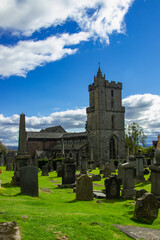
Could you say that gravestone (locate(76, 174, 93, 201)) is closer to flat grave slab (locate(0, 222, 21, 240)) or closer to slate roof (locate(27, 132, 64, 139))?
flat grave slab (locate(0, 222, 21, 240))

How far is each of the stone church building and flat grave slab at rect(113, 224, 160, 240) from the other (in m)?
37.8

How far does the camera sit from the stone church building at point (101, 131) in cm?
4534

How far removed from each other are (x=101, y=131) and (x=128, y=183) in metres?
34.8

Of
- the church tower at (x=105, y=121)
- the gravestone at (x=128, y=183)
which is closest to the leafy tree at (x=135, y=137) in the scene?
the church tower at (x=105, y=121)

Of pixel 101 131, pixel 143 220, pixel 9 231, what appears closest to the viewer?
pixel 9 231

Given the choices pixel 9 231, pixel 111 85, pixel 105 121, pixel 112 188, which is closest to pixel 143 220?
pixel 112 188

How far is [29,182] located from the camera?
A: 10.4 metres

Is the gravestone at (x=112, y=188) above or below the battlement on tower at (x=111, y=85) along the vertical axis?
below

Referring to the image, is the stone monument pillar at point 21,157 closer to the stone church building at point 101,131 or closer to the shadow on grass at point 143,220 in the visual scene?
the shadow on grass at point 143,220

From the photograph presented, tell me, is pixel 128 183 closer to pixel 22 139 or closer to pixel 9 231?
pixel 9 231

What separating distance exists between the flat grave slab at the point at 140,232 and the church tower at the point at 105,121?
38648 millimetres

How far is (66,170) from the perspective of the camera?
15.5 metres

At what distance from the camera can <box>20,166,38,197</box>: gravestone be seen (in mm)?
10336

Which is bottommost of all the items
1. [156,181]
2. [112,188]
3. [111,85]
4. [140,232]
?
[140,232]
